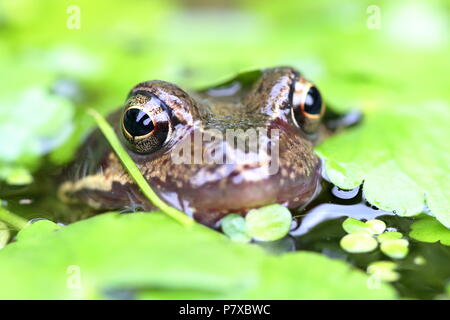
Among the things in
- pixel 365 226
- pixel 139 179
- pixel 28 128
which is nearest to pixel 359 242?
pixel 365 226

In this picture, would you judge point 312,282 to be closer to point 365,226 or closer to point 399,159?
point 365,226

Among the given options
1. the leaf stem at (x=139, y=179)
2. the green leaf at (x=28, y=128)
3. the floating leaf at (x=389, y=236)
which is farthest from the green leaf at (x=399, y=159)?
the green leaf at (x=28, y=128)

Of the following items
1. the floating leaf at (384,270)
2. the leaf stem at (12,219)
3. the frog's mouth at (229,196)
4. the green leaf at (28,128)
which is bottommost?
the floating leaf at (384,270)

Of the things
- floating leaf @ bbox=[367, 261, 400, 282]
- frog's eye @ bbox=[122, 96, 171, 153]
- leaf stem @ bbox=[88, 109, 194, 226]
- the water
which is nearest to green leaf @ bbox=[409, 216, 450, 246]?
the water

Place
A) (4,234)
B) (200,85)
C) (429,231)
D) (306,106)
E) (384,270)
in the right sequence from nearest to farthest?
(384,270) → (429,231) → (4,234) → (306,106) → (200,85)

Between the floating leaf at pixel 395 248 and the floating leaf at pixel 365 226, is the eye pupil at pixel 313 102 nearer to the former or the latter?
the floating leaf at pixel 365 226

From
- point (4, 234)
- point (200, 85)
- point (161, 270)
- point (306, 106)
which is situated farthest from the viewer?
point (200, 85)
